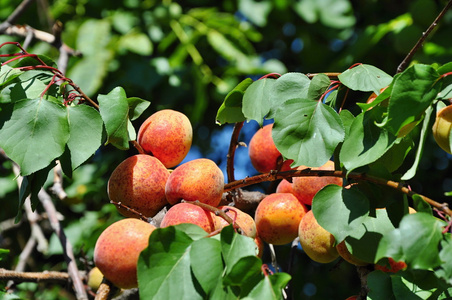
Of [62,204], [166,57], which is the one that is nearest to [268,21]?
[166,57]

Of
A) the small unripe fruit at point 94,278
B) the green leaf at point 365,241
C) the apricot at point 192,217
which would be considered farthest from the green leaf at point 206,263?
the small unripe fruit at point 94,278

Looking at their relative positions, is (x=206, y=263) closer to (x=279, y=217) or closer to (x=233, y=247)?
(x=233, y=247)

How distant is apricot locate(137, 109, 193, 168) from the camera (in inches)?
41.0

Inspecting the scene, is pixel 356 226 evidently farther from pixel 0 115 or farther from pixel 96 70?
pixel 96 70

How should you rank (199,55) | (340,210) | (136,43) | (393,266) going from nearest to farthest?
(340,210) < (393,266) < (136,43) < (199,55)

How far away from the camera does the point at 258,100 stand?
902mm

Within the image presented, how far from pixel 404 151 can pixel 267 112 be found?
241mm

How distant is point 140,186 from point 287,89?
0.33 meters

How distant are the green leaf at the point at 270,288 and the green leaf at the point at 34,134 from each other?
0.37 metres

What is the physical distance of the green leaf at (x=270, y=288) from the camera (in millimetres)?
655

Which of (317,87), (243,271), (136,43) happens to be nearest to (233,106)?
(317,87)

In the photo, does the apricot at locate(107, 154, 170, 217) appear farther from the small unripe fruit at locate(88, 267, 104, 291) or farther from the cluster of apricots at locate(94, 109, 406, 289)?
the small unripe fruit at locate(88, 267, 104, 291)

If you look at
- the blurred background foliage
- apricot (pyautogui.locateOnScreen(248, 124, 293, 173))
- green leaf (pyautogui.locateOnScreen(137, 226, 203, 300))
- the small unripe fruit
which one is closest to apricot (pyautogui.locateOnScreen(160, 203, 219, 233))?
green leaf (pyautogui.locateOnScreen(137, 226, 203, 300))

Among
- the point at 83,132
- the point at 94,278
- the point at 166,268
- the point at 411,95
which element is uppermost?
the point at 411,95
